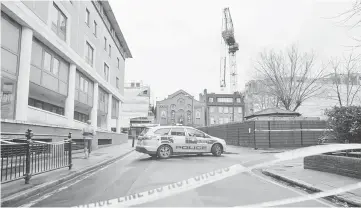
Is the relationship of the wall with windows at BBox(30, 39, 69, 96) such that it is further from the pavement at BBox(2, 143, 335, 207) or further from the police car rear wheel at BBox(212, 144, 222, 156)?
the police car rear wheel at BBox(212, 144, 222, 156)

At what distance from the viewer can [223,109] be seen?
7406cm

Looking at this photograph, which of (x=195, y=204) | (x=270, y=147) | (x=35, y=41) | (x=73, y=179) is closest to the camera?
(x=195, y=204)

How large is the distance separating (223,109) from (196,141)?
60.6 m

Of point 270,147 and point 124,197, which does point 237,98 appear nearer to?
point 270,147

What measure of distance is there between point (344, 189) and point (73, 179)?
22.3 ft

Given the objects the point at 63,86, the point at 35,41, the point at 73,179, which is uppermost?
the point at 35,41

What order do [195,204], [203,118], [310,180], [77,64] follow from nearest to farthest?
[195,204]
[310,180]
[77,64]
[203,118]

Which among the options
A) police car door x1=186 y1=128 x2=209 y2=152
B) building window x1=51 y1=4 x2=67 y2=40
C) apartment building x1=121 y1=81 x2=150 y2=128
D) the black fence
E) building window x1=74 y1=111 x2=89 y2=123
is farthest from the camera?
apartment building x1=121 y1=81 x2=150 y2=128

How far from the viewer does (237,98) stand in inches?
2990

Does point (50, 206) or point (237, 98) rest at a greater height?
point (237, 98)

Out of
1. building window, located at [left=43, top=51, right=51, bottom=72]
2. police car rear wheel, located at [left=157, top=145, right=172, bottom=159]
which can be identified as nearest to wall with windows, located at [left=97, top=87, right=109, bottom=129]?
building window, located at [left=43, top=51, right=51, bottom=72]

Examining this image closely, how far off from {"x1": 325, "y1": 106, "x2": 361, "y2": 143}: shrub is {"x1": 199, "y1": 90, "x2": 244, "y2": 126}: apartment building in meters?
63.5

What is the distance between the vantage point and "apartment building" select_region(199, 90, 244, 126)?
242 feet

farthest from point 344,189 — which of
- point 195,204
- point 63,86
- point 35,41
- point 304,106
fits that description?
point 304,106
